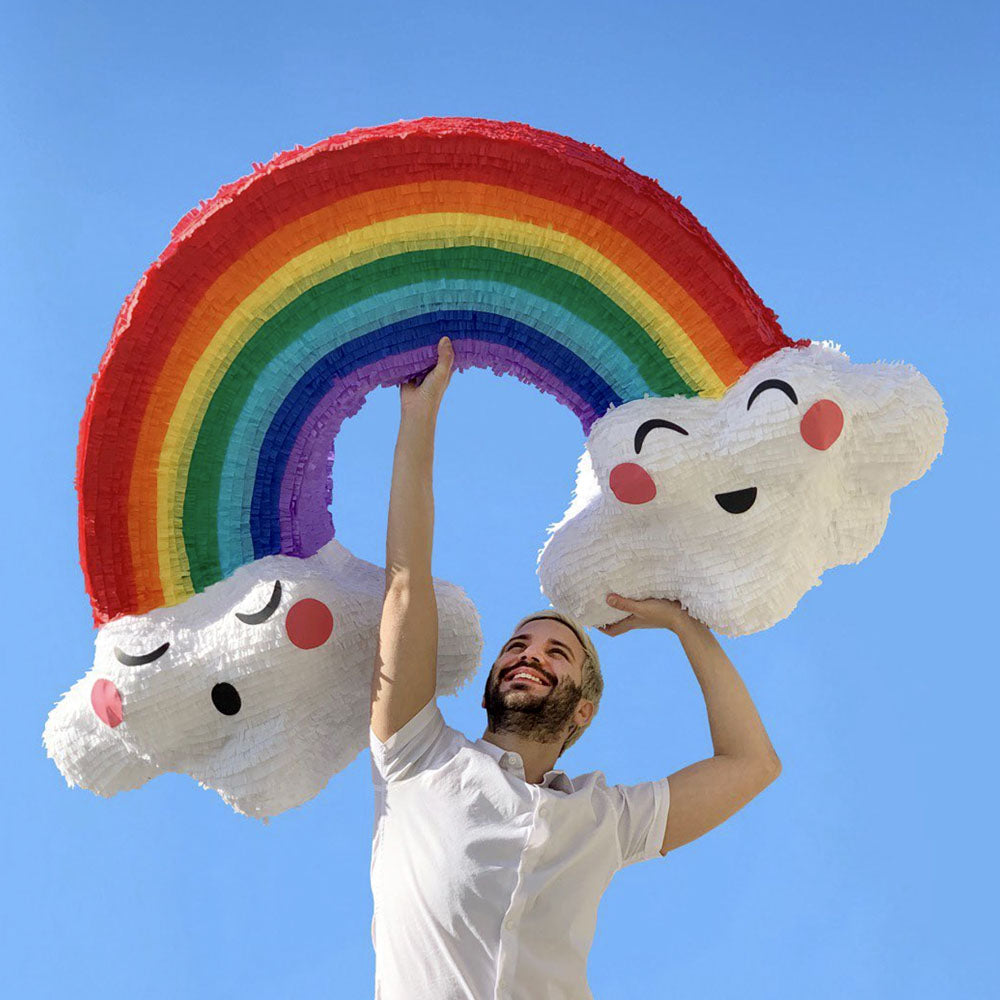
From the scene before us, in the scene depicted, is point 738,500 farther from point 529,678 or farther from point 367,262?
point 367,262

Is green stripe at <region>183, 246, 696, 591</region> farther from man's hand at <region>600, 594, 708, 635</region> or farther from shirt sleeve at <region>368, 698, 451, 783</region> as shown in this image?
shirt sleeve at <region>368, 698, 451, 783</region>

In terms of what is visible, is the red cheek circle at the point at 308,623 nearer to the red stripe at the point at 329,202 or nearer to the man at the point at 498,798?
the man at the point at 498,798

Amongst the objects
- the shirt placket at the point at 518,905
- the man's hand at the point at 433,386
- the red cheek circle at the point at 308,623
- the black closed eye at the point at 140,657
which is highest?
the man's hand at the point at 433,386

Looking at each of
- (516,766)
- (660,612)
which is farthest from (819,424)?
(516,766)

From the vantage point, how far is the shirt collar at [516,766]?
70.8 inches

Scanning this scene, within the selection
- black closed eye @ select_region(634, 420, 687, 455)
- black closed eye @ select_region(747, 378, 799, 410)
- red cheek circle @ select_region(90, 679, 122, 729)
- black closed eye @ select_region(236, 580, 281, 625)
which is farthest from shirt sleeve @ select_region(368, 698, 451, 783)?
black closed eye @ select_region(747, 378, 799, 410)

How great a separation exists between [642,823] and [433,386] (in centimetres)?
64

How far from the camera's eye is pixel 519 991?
1.68 m

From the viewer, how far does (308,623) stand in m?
1.79

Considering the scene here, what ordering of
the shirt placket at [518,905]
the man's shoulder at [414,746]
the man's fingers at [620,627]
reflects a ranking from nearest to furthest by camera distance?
1. the shirt placket at [518,905]
2. the man's shoulder at [414,746]
3. the man's fingers at [620,627]

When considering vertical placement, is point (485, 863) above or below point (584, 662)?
below

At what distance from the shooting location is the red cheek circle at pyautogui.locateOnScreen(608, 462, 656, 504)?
1.75 meters

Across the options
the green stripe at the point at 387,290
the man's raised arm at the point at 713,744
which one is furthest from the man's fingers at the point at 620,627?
the green stripe at the point at 387,290

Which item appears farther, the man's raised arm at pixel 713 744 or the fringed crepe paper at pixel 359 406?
the man's raised arm at pixel 713 744
